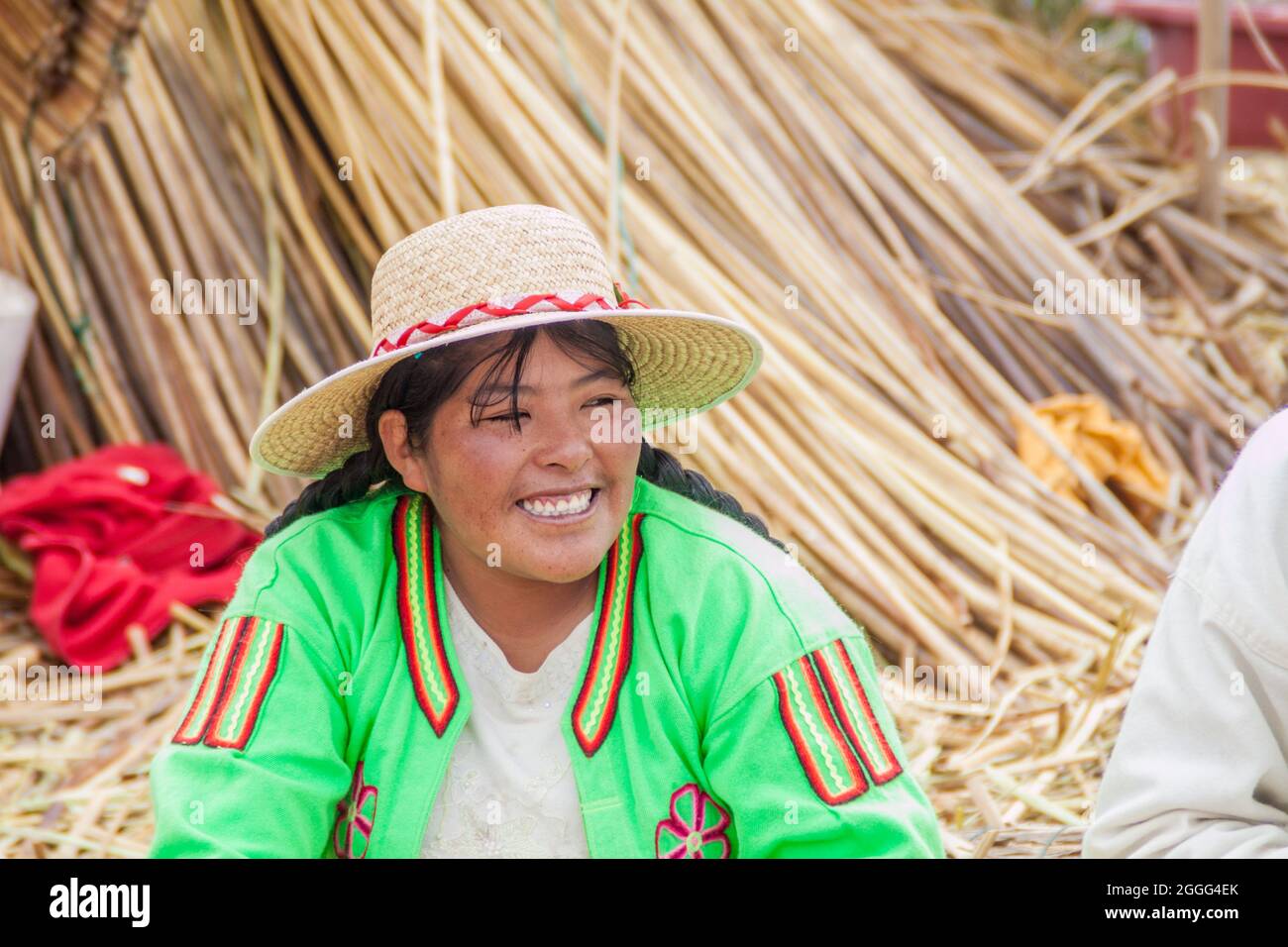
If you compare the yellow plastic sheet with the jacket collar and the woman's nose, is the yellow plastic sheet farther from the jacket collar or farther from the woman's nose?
the woman's nose

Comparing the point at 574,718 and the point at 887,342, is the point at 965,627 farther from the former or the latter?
the point at 574,718

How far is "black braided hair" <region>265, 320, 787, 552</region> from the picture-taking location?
1.33m

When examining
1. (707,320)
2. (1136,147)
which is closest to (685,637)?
(707,320)

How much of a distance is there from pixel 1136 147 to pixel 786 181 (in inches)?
45.7

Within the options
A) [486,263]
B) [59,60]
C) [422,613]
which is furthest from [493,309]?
[59,60]

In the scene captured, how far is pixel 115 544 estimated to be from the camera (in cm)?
247

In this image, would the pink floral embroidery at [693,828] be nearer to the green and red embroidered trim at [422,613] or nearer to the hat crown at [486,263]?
the green and red embroidered trim at [422,613]

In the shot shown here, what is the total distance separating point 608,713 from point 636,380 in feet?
1.06

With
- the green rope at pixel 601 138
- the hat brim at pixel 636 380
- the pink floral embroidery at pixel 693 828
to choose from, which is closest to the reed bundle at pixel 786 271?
the green rope at pixel 601 138

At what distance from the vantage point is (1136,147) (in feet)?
10.9

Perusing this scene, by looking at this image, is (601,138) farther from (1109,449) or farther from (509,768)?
(509,768)

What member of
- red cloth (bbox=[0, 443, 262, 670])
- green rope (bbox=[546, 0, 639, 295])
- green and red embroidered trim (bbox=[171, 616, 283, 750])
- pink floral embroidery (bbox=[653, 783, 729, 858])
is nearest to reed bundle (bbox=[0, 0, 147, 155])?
red cloth (bbox=[0, 443, 262, 670])

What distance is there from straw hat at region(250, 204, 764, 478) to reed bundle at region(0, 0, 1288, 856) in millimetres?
671

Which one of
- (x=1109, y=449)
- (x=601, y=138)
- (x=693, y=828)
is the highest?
(x=601, y=138)
